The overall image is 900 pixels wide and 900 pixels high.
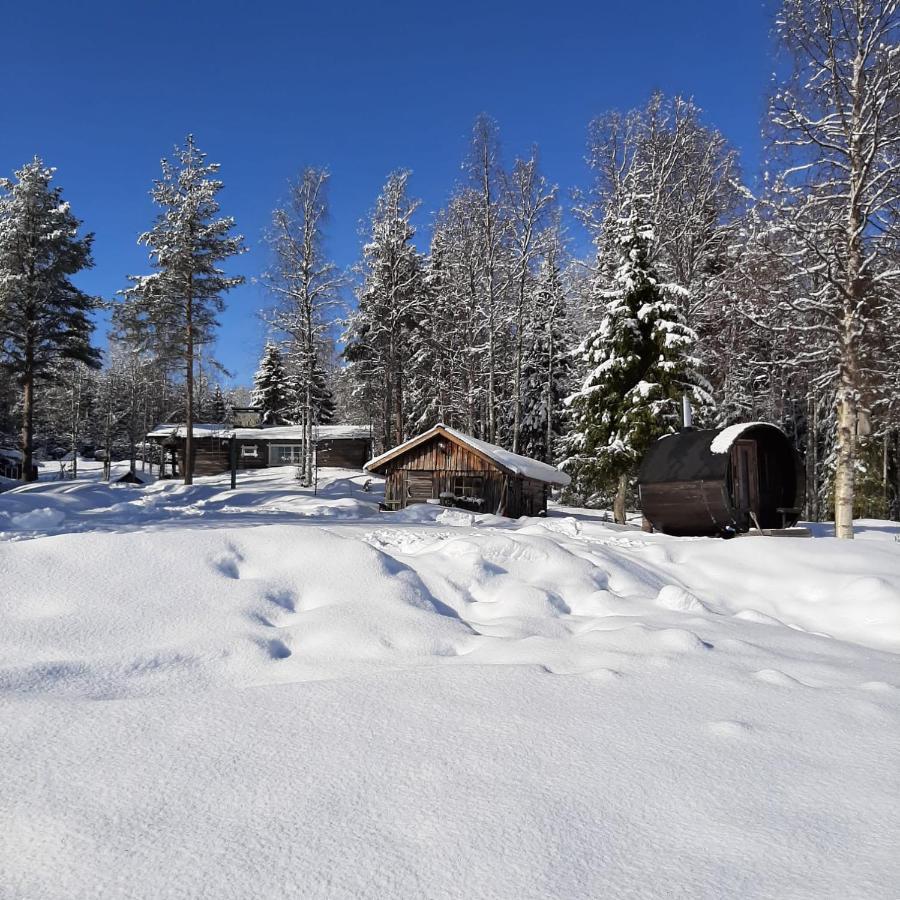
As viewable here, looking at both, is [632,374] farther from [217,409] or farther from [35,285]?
[217,409]

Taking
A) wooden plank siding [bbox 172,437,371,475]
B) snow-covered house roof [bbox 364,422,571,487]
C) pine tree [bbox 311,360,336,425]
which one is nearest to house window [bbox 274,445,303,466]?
wooden plank siding [bbox 172,437,371,475]

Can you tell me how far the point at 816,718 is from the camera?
3705 millimetres

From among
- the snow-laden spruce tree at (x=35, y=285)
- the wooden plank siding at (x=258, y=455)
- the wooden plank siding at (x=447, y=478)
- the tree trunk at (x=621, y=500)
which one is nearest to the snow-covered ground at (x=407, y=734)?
the tree trunk at (x=621, y=500)

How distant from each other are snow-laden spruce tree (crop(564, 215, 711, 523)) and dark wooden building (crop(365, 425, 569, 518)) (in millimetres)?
2404

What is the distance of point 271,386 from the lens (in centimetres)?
5569

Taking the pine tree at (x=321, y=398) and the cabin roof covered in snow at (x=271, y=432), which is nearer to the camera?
the cabin roof covered in snow at (x=271, y=432)

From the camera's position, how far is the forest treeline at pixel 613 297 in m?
13.3

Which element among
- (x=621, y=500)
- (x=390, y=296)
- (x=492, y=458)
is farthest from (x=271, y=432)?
(x=621, y=500)

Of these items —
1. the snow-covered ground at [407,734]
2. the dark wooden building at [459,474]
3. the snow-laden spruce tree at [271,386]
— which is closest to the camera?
the snow-covered ground at [407,734]

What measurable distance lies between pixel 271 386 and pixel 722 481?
47.1 m

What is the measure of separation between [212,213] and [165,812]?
3110 cm

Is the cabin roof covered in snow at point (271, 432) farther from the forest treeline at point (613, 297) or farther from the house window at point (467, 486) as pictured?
the house window at point (467, 486)

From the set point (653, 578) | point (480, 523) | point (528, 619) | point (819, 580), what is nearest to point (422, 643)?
point (528, 619)

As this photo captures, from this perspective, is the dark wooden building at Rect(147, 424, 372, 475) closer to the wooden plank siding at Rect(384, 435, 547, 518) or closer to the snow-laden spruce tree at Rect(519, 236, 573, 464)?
the snow-laden spruce tree at Rect(519, 236, 573, 464)
